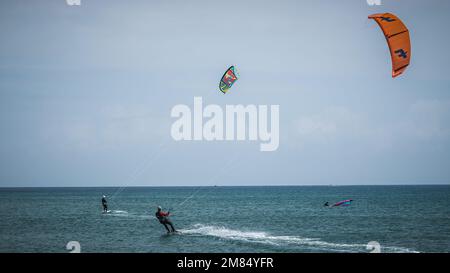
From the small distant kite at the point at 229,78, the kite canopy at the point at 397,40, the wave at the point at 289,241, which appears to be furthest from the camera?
the small distant kite at the point at 229,78

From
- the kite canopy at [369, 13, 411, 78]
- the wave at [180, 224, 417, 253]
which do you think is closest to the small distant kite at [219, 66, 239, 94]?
the wave at [180, 224, 417, 253]

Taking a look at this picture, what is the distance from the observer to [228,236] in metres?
20.9

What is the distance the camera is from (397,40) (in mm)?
14422

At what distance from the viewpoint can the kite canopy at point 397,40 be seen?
14375 millimetres

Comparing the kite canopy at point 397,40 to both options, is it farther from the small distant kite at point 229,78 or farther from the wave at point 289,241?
the small distant kite at point 229,78

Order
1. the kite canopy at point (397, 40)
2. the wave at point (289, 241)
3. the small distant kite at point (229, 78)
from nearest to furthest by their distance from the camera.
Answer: the kite canopy at point (397, 40) < the wave at point (289, 241) < the small distant kite at point (229, 78)

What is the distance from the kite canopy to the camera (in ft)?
47.2

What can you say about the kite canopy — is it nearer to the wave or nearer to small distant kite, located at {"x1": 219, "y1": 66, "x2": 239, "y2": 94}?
the wave

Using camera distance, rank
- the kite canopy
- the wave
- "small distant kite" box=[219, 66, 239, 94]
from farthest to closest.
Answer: "small distant kite" box=[219, 66, 239, 94] < the wave < the kite canopy

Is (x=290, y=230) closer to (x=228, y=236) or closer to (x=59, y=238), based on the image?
(x=228, y=236)

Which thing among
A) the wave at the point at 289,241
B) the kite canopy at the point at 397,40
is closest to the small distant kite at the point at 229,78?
the wave at the point at 289,241

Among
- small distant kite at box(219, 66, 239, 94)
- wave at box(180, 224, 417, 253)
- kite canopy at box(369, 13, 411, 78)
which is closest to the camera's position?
kite canopy at box(369, 13, 411, 78)

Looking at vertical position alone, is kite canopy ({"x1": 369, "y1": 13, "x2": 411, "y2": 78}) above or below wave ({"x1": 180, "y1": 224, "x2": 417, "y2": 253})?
Answer: above
